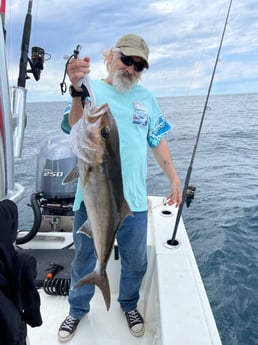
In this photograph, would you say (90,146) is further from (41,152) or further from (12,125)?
(41,152)

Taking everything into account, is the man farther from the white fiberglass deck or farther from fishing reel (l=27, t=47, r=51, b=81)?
fishing reel (l=27, t=47, r=51, b=81)

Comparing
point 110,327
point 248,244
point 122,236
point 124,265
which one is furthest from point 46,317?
A: point 248,244

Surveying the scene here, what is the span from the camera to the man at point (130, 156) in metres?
1.91

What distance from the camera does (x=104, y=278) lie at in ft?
5.74

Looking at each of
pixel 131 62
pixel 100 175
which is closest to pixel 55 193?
pixel 131 62

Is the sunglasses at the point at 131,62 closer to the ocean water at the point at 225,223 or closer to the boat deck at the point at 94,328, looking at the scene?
the boat deck at the point at 94,328

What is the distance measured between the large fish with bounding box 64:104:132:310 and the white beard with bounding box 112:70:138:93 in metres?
0.59

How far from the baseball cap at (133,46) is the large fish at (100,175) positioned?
25.3 inches

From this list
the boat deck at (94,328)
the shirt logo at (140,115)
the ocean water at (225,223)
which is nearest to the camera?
the shirt logo at (140,115)

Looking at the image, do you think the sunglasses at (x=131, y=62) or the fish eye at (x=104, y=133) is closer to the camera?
the fish eye at (x=104, y=133)

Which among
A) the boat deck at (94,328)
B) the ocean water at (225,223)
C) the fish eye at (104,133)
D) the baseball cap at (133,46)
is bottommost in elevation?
the ocean water at (225,223)

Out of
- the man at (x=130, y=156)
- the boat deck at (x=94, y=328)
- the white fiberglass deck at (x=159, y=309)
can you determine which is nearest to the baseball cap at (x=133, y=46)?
the man at (x=130, y=156)

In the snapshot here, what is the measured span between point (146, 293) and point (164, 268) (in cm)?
52

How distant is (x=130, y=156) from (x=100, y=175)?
21.4 inches
